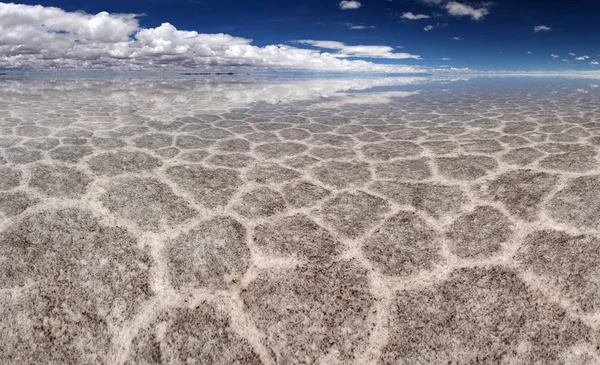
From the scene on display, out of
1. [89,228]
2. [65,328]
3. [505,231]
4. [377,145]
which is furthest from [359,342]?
[377,145]

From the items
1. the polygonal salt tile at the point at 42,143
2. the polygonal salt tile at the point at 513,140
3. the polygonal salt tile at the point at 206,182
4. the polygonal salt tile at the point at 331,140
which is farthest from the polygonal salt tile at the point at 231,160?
the polygonal salt tile at the point at 513,140

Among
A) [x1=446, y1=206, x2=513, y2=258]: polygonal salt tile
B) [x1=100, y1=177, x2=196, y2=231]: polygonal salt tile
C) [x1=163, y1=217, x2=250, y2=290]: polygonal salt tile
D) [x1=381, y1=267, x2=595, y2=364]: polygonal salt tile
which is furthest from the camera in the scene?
[x1=100, y1=177, x2=196, y2=231]: polygonal salt tile

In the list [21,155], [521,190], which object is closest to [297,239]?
[521,190]

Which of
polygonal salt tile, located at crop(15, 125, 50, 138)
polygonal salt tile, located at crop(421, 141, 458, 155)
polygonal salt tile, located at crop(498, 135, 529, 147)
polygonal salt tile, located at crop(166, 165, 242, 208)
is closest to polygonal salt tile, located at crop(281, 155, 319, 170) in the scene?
polygonal salt tile, located at crop(166, 165, 242, 208)

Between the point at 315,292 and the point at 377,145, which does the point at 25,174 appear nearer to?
the point at 315,292

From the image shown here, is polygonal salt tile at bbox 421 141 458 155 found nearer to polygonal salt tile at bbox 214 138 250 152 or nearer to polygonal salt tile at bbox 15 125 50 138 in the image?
polygonal salt tile at bbox 214 138 250 152

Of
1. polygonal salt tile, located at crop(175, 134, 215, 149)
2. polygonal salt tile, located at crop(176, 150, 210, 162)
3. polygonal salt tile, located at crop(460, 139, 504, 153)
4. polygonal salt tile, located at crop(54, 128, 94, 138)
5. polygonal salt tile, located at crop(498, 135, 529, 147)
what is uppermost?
polygonal salt tile, located at crop(498, 135, 529, 147)

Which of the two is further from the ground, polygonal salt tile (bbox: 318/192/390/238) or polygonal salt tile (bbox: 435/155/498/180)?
polygonal salt tile (bbox: 435/155/498/180)
